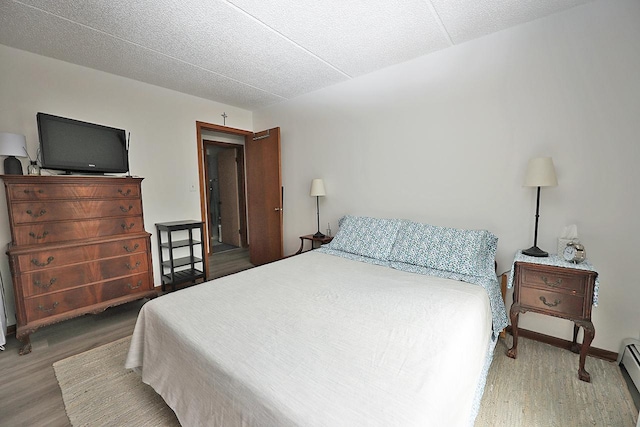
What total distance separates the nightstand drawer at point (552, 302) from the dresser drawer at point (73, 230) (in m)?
3.62

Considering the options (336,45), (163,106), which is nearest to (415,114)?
(336,45)

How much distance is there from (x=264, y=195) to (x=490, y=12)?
130 inches

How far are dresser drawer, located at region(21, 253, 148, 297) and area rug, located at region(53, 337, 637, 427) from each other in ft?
2.13

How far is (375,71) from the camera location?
9.71 ft

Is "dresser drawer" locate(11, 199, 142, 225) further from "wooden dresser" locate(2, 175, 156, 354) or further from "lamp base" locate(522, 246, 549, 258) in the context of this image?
"lamp base" locate(522, 246, 549, 258)

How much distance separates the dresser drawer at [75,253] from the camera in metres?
2.18

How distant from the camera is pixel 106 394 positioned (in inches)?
67.8

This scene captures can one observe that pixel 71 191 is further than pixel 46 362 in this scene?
Yes

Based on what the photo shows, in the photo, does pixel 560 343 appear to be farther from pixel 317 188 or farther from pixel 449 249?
pixel 317 188

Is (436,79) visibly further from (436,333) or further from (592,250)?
A: (436,333)

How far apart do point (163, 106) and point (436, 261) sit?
143 inches

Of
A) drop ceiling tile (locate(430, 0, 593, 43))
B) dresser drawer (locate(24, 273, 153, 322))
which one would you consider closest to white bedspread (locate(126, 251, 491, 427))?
dresser drawer (locate(24, 273, 153, 322))

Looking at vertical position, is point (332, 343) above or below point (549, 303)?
above

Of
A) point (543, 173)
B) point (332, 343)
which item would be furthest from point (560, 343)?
point (332, 343)
